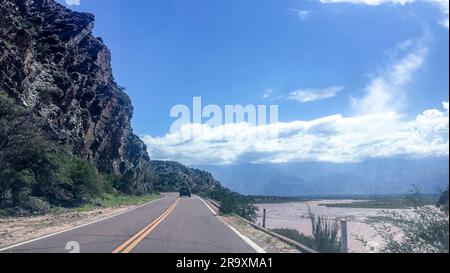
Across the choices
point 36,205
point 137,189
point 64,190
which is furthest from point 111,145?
point 36,205

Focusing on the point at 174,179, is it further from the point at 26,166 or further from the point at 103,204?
the point at 26,166

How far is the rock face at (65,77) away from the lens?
4409cm

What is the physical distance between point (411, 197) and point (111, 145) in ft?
239

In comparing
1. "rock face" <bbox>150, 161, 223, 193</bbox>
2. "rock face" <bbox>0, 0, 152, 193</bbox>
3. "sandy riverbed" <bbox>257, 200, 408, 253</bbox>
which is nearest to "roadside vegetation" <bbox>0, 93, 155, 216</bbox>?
"rock face" <bbox>0, 0, 152, 193</bbox>

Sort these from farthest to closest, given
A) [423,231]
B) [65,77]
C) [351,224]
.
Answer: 1. [65,77]
2. [351,224]
3. [423,231]

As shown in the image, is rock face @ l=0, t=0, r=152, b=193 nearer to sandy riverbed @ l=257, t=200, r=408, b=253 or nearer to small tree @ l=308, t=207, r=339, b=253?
sandy riverbed @ l=257, t=200, r=408, b=253

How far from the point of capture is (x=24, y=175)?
29828mm

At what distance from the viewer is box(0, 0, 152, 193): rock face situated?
4409 cm

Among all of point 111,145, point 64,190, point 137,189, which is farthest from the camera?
point 137,189

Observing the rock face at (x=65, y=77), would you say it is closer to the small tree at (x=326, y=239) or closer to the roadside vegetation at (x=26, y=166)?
the roadside vegetation at (x=26, y=166)

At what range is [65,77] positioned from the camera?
5709 centimetres

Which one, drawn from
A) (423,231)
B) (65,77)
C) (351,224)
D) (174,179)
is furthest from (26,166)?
(174,179)

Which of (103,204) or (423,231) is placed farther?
(103,204)
